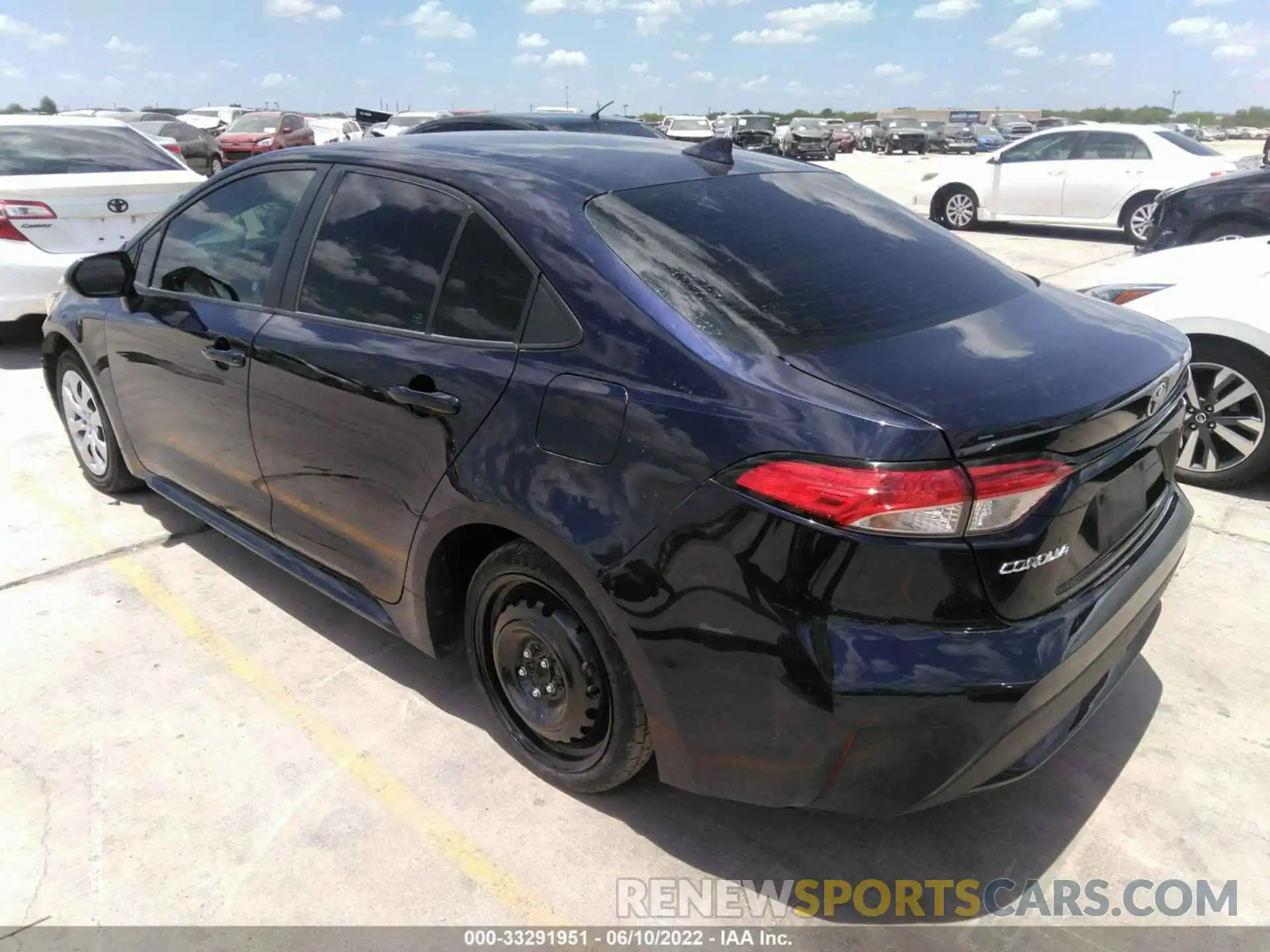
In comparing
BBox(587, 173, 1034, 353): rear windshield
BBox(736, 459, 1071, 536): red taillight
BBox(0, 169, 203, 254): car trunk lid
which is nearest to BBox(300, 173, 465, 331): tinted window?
BBox(587, 173, 1034, 353): rear windshield

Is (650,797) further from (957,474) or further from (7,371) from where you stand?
(7,371)

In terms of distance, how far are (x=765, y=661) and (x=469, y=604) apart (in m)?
1.03

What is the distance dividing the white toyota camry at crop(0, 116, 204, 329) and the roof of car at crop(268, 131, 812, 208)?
14.0 ft

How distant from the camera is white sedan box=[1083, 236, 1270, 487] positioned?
423cm

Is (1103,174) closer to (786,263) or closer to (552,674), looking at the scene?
(786,263)

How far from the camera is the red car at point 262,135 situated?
76.7 ft

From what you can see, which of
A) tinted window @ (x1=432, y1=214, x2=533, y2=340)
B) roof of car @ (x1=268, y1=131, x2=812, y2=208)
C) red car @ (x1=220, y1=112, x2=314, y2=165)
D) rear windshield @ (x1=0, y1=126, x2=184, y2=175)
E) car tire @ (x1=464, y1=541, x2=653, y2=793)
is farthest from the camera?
red car @ (x1=220, y1=112, x2=314, y2=165)

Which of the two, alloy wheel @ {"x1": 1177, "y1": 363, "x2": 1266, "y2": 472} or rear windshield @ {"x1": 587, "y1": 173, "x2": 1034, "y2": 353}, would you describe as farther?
alloy wheel @ {"x1": 1177, "y1": 363, "x2": 1266, "y2": 472}

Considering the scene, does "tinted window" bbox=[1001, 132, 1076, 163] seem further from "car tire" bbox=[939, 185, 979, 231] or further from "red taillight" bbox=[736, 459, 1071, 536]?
"red taillight" bbox=[736, 459, 1071, 536]

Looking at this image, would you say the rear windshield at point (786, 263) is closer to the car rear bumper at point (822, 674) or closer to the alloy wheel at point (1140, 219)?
the car rear bumper at point (822, 674)

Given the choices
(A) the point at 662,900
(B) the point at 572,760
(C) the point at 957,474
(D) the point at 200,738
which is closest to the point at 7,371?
(D) the point at 200,738

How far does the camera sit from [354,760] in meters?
2.78

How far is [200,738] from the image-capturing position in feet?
9.39

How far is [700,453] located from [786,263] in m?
0.74
